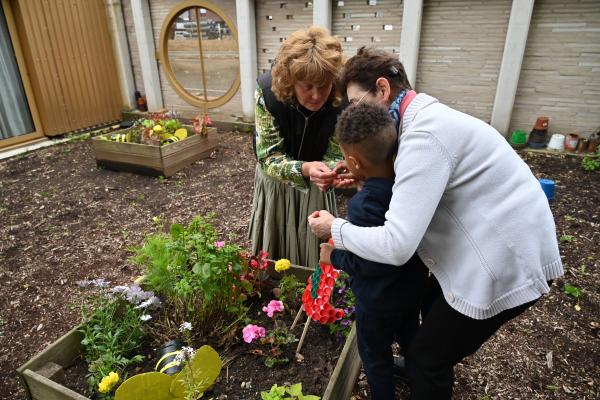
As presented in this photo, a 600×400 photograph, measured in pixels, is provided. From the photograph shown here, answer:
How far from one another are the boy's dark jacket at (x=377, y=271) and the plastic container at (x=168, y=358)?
92 centimetres

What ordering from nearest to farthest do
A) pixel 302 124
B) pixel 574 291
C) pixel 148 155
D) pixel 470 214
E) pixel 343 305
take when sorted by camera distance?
pixel 470 214 → pixel 302 124 → pixel 343 305 → pixel 574 291 → pixel 148 155

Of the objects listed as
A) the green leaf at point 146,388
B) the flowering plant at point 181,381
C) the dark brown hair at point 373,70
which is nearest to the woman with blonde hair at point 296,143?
the dark brown hair at point 373,70

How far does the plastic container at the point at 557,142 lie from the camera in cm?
558

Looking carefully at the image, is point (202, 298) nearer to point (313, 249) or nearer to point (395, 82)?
point (313, 249)

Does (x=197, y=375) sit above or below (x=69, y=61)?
below

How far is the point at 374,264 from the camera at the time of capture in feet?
4.93

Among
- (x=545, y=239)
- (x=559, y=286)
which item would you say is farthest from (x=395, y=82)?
(x=559, y=286)

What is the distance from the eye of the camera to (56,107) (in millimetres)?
7117

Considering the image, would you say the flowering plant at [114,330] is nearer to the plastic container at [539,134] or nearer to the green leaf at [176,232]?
the green leaf at [176,232]

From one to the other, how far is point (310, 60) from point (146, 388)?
155cm

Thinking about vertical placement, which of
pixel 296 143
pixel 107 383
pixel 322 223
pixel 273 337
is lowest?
pixel 273 337

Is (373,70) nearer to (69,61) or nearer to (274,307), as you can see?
(274,307)

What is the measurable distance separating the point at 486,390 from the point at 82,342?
219 centimetres

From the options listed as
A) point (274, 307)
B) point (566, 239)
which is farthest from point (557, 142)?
point (274, 307)
